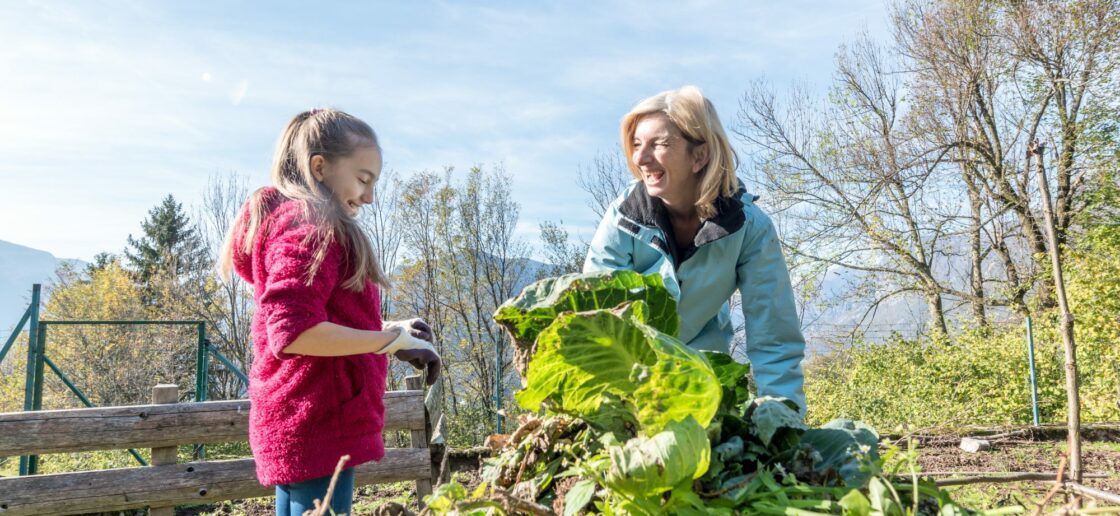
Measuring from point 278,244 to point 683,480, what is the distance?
149 cm

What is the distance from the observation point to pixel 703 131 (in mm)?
2010

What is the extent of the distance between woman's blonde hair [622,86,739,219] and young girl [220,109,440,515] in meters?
0.86

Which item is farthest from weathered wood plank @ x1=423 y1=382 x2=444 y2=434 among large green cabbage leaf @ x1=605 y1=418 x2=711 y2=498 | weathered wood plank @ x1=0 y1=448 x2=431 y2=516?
weathered wood plank @ x1=0 y1=448 x2=431 y2=516

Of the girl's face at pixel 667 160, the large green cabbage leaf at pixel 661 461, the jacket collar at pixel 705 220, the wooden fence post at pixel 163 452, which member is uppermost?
the girl's face at pixel 667 160

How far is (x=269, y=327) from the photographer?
1731mm

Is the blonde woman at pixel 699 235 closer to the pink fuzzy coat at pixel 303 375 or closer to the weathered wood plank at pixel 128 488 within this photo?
the pink fuzzy coat at pixel 303 375

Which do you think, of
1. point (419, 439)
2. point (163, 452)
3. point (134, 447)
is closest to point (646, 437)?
point (134, 447)

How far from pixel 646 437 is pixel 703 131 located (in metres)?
1.51

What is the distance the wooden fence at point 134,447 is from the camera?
15.9 feet

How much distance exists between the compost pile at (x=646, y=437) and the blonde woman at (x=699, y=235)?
93 cm

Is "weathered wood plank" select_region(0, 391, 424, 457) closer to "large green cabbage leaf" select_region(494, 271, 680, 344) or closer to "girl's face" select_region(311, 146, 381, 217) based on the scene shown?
"girl's face" select_region(311, 146, 381, 217)

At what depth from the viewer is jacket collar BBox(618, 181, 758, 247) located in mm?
1840

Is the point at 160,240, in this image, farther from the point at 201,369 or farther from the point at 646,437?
the point at 646,437

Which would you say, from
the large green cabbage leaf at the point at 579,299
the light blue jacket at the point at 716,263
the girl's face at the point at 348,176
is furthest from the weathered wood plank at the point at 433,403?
the large green cabbage leaf at the point at 579,299
